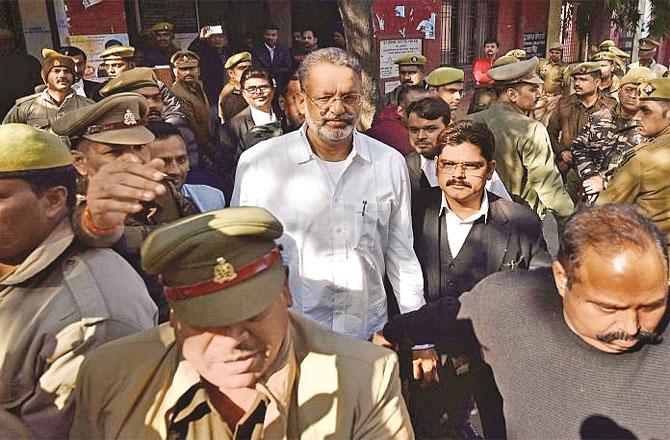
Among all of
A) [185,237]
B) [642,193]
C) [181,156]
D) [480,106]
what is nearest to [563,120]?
[480,106]

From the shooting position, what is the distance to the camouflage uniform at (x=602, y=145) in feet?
16.7

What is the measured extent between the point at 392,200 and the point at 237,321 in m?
1.49

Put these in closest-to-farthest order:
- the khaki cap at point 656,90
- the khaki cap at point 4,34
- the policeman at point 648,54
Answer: the khaki cap at point 656,90, the khaki cap at point 4,34, the policeman at point 648,54

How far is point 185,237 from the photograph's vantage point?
1419mm

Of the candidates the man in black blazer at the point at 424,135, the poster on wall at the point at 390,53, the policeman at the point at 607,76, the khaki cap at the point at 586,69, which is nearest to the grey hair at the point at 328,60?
the man in black blazer at the point at 424,135

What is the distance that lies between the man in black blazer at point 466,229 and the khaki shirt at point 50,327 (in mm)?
1643

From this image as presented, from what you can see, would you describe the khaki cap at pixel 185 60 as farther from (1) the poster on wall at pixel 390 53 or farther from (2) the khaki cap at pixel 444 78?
(1) the poster on wall at pixel 390 53

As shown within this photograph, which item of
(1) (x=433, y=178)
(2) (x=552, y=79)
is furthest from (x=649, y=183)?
(2) (x=552, y=79)

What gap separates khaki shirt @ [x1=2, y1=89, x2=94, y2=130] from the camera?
200 inches

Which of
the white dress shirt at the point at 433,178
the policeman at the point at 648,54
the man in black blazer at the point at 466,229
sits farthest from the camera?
the policeman at the point at 648,54

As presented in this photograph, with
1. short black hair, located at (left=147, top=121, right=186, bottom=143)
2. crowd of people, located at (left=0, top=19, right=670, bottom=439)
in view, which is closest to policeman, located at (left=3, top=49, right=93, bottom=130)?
short black hair, located at (left=147, top=121, right=186, bottom=143)

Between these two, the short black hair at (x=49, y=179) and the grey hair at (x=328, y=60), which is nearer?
the short black hair at (x=49, y=179)

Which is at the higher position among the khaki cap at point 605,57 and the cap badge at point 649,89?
the cap badge at point 649,89

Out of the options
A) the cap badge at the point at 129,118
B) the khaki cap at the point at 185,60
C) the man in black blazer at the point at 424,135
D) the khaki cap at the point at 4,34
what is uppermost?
the khaki cap at the point at 4,34
